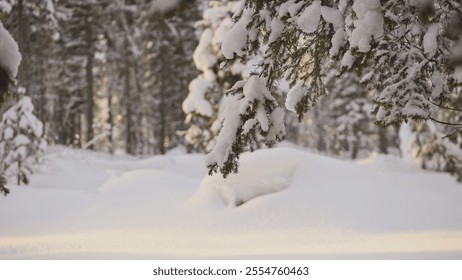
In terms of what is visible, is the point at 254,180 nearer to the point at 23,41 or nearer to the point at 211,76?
the point at 211,76

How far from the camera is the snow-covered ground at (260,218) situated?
7.05 m

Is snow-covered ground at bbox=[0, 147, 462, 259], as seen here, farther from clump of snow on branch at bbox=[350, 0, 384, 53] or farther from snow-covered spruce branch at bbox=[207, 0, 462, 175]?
clump of snow on branch at bbox=[350, 0, 384, 53]

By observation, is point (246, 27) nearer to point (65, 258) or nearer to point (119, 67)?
point (65, 258)

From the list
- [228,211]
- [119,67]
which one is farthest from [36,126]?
[119,67]

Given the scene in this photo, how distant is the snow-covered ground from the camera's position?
705 centimetres

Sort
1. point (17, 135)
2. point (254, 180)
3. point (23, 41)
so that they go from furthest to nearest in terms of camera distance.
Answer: point (23, 41) → point (17, 135) → point (254, 180)

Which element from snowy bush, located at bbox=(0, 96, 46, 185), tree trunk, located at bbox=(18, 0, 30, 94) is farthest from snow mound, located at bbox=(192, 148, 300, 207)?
tree trunk, located at bbox=(18, 0, 30, 94)

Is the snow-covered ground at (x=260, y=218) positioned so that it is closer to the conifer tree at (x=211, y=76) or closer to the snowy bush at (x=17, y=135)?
the snowy bush at (x=17, y=135)

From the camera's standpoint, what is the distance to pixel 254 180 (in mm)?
9883

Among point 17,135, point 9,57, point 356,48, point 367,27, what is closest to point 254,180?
point 9,57

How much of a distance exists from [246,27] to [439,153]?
14.1 meters

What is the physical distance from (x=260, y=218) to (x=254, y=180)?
3.74 feet

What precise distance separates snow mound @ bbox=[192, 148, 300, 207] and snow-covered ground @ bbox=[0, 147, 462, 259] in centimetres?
2

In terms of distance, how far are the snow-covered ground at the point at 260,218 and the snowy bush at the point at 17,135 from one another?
2055 mm
